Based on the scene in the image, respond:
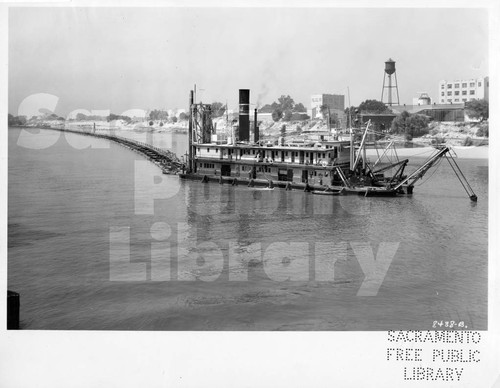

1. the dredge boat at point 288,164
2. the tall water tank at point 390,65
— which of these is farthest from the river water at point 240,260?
the tall water tank at point 390,65

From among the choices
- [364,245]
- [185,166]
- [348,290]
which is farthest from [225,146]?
[348,290]

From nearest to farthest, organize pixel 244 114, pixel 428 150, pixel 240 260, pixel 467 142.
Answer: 1. pixel 240 260
2. pixel 244 114
3. pixel 467 142
4. pixel 428 150

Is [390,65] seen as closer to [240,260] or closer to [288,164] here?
[288,164]

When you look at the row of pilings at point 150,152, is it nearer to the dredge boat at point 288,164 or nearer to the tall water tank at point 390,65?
the dredge boat at point 288,164

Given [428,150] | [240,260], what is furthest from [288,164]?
[428,150]

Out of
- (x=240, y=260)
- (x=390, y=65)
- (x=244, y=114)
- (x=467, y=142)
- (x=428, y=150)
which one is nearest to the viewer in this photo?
(x=240, y=260)

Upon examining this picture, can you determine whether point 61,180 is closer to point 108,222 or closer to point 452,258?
point 108,222
